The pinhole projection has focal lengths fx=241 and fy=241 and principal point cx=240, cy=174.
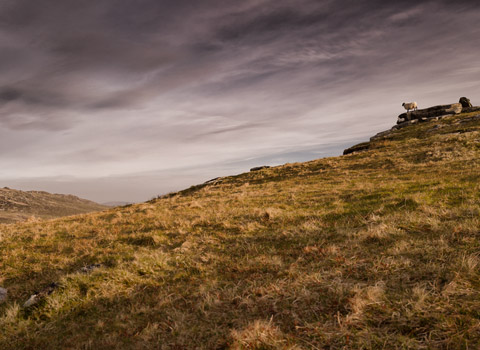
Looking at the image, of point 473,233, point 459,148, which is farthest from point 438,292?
point 459,148

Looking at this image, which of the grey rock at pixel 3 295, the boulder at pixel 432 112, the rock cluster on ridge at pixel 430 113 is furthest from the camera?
the boulder at pixel 432 112

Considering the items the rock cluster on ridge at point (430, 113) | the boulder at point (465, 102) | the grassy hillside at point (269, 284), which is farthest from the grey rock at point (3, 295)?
the boulder at point (465, 102)

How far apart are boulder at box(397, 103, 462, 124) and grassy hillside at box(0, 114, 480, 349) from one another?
64569 mm

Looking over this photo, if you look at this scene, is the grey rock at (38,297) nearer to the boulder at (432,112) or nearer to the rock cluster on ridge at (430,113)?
the rock cluster on ridge at (430,113)

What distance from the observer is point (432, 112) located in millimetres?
62031

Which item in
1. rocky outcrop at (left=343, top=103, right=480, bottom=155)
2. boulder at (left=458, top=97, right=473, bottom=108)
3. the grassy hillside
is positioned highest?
boulder at (left=458, top=97, right=473, bottom=108)

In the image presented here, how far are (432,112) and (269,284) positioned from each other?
77.0m

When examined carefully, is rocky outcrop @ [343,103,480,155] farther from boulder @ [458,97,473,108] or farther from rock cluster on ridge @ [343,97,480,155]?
boulder @ [458,97,473,108]

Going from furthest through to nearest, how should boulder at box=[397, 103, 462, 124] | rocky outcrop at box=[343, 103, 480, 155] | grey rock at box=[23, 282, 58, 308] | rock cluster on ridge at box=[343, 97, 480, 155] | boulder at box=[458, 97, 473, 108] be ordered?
boulder at box=[458, 97, 473, 108] < boulder at box=[397, 103, 462, 124] < rock cluster on ridge at box=[343, 97, 480, 155] < rocky outcrop at box=[343, 103, 480, 155] < grey rock at box=[23, 282, 58, 308]

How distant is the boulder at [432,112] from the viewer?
59.2m

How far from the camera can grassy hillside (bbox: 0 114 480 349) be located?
3797 millimetres

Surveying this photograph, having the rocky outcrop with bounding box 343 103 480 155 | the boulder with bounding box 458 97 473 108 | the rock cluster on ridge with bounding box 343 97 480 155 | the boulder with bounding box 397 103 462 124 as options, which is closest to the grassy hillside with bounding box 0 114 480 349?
the rocky outcrop with bounding box 343 103 480 155

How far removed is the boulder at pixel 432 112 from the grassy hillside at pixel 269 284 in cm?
6457

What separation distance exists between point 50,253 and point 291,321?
10667mm
